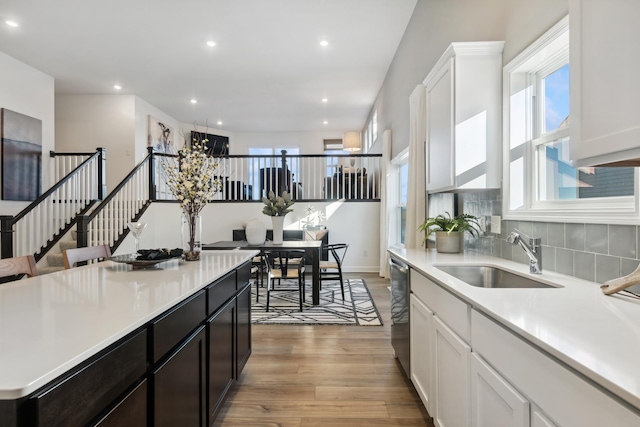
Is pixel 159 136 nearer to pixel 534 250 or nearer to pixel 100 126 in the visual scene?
pixel 100 126

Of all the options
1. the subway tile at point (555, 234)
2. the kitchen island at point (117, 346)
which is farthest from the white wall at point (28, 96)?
the subway tile at point (555, 234)

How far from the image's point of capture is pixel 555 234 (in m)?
1.69

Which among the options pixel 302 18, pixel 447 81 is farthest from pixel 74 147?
pixel 447 81

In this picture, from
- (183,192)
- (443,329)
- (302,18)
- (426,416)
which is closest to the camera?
(443,329)

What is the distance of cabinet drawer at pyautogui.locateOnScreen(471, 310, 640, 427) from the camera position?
2.08 feet

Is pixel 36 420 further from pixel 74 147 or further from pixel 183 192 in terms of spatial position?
pixel 74 147

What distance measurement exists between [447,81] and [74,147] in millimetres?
7765

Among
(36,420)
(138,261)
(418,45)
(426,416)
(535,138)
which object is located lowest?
(426,416)

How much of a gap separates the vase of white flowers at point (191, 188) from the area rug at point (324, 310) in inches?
68.0

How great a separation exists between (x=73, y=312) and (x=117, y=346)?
0.25 metres

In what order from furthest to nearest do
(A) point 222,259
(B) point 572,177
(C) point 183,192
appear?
(A) point 222,259 < (C) point 183,192 < (B) point 572,177

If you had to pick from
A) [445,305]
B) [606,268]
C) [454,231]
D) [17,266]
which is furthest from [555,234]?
[17,266]

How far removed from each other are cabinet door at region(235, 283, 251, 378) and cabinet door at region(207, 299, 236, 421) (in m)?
0.10

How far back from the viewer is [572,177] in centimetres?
174
